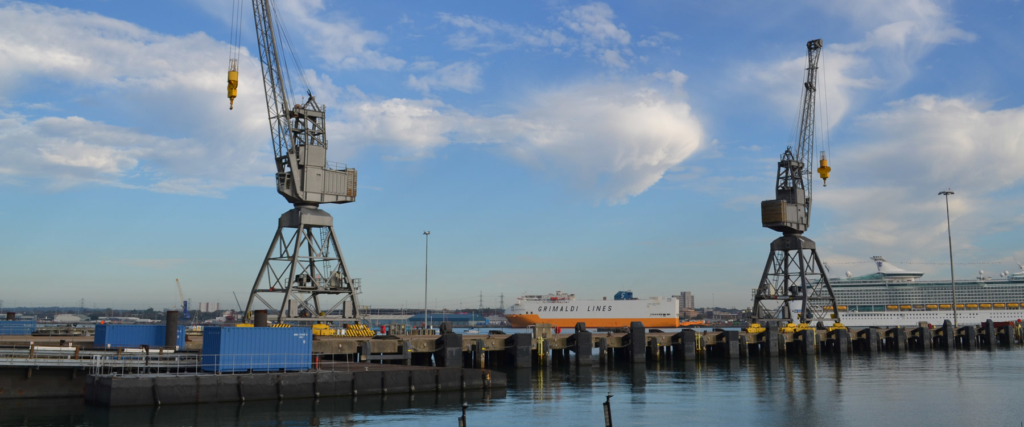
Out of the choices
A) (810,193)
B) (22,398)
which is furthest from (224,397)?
(810,193)

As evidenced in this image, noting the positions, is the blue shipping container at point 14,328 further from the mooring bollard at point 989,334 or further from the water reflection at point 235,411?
the mooring bollard at point 989,334

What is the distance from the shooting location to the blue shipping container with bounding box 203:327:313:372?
121ft

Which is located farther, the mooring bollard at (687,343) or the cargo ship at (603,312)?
the cargo ship at (603,312)

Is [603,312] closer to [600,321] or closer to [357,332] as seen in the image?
[600,321]

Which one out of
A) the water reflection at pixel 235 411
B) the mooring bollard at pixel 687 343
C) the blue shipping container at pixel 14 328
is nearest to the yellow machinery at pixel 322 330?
the water reflection at pixel 235 411

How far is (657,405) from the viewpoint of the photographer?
3903cm

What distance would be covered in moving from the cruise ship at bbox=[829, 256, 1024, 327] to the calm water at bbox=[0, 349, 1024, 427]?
4771 inches

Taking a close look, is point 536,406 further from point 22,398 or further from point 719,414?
point 22,398

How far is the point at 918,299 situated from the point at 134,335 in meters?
176

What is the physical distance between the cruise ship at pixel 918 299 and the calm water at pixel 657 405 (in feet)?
398

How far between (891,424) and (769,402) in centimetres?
790

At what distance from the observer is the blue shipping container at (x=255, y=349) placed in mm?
36969

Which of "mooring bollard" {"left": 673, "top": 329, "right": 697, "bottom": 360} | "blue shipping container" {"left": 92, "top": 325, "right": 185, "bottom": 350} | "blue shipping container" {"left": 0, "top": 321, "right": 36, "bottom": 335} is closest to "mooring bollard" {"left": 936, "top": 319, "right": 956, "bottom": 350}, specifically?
"mooring bollard" {"left": 673, "top": 329, "right": 697, "bottom": 360}

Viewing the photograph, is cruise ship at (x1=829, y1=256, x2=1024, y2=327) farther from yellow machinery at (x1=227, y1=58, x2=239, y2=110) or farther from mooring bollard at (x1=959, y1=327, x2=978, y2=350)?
yellow machinery at (x1=227, y1=58, x2=239, y2=110)
